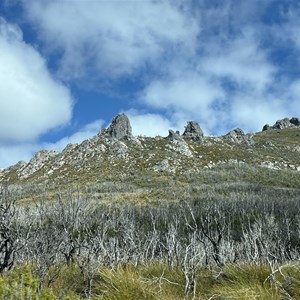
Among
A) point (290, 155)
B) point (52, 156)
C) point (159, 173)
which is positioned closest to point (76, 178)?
point (159, 173)

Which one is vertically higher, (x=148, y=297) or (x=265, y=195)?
(x=265, y=195)

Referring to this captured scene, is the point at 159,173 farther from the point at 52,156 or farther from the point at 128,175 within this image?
the point at 52,156

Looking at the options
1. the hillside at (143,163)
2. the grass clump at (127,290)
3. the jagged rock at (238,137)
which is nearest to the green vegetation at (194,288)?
the grass clump at (127,290)

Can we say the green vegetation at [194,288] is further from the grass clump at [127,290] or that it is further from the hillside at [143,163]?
the hillside at [143,163]

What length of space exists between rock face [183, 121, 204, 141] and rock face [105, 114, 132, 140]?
1846cm

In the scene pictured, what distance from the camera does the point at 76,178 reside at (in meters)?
76.9

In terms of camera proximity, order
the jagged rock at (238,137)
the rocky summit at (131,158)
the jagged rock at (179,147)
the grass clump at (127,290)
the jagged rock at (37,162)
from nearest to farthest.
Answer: the grass clump at (127,290)
the rocky summit at (131,158)
the jagged rock at (179,147)
the jagged rock at (37,162)
the jagged rock at (238,137)

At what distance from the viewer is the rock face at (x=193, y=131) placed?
11153cm

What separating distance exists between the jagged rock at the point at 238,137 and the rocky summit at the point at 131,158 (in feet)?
29.1

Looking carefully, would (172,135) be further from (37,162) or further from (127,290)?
(127,290)

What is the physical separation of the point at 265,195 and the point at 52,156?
59.1 m

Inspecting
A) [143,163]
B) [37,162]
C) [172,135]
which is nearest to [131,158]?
[143,163]

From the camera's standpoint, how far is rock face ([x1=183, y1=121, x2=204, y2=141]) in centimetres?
11153

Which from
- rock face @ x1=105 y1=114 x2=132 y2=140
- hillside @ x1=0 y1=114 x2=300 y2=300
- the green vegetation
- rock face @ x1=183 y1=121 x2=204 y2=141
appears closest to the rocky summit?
rock face @ x1=105 y1=114 x2=132 y2=140
